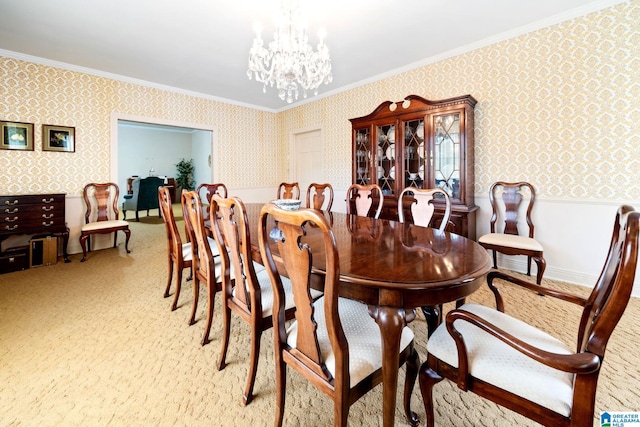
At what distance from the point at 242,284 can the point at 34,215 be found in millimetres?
3595

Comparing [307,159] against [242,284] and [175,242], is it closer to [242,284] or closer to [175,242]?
[175,242]

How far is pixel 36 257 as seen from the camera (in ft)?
11.3

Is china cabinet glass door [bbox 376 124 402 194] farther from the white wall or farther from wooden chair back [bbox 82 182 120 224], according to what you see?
the white wall

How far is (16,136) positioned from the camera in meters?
3.51

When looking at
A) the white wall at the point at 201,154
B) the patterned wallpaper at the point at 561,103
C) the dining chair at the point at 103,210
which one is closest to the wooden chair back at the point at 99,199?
the dining chair at the point at 103,210

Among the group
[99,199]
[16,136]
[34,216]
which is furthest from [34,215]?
[16,136]

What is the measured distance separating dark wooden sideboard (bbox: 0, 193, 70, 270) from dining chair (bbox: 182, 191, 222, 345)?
2679 mm

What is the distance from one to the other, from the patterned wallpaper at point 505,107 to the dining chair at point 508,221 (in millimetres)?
129

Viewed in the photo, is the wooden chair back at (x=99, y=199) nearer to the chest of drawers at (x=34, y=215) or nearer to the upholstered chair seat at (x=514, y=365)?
the chest of drawers at (x=34, y=215)

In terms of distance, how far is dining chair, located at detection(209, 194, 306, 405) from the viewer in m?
1.31

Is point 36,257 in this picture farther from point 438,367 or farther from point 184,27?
point 438,367

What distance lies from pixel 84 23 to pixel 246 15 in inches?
64.8

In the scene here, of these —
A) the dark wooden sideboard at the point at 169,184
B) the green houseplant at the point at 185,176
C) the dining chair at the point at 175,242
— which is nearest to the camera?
the dining chair at the point at 175,242

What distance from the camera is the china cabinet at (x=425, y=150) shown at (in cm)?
306
